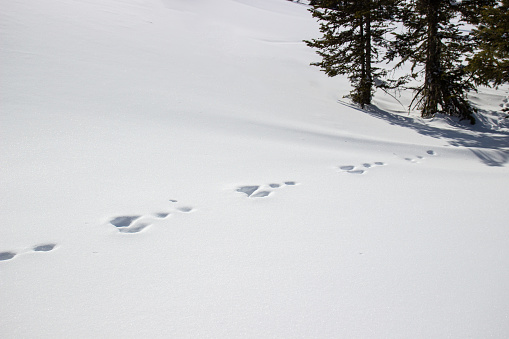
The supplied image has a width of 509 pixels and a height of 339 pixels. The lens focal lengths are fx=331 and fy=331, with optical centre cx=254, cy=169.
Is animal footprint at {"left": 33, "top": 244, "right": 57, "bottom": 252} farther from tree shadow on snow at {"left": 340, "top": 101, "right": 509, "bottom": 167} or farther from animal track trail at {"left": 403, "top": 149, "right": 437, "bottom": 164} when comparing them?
tree shadow on snow at {"left": 340, "top": 101, "right": 509, "bottom": 167}

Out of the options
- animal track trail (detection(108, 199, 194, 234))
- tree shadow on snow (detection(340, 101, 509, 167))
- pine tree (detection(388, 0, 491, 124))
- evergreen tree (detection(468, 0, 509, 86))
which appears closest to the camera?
animal track trail (detection(108, 199, 194, 234))

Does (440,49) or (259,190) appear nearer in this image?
(259,190)

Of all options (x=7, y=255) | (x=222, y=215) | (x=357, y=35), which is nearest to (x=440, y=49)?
(x=357, y=35)

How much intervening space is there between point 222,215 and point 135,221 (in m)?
0.71

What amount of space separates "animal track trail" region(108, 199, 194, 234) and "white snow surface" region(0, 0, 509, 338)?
0.05ft

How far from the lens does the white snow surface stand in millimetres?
1806

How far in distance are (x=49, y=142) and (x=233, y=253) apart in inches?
108

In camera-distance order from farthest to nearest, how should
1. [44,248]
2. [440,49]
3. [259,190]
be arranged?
[440,49], [259,190], [44,248]

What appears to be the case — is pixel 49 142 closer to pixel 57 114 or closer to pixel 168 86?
pixel 57 114

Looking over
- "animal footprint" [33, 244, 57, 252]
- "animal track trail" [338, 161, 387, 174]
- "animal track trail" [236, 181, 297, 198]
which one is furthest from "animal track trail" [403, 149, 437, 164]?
"animal footprint" [33, 244, 57, 252]

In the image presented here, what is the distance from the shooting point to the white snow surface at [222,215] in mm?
1806

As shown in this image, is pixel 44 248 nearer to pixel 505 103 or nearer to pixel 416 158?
pixel 416 158

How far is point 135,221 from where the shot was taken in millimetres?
2645

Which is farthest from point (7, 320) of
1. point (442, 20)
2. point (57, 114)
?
point (442, 20)
